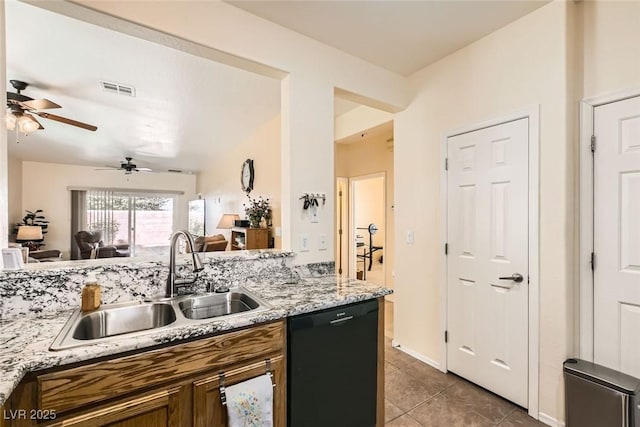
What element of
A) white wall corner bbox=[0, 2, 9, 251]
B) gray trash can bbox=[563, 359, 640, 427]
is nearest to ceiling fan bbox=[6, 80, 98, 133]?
white wall corner bbox=[0, 2, 9, 251]

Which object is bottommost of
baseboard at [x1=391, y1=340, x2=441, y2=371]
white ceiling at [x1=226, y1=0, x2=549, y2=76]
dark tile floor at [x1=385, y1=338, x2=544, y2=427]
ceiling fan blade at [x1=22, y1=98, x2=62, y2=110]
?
dark tile floor at [x1=385, y1=338, x2=544, y2=427]

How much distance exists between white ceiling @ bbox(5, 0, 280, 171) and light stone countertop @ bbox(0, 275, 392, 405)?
2368 mm

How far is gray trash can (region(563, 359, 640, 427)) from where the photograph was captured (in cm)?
156

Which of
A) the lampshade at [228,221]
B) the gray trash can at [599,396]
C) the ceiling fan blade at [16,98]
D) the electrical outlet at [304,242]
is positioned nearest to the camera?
the gray trash can at [599,396]

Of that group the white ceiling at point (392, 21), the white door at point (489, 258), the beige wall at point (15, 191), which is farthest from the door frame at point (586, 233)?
the beige wall at point (15, 191)

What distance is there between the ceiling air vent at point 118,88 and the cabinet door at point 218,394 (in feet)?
12.1

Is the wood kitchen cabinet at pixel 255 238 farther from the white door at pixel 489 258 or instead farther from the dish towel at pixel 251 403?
the dish towel at pixel 251 403

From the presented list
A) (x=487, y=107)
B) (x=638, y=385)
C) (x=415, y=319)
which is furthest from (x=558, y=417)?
(x=487, y=107)

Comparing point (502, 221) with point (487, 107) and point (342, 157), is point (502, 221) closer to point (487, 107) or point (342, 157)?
point (487, 107)

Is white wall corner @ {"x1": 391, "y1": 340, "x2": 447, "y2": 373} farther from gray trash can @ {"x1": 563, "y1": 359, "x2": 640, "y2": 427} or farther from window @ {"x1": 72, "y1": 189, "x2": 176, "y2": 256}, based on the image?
window @ {"x1": 72, "y1": 189, "x2": 176, "y2": 256}

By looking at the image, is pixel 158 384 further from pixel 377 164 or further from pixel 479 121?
pixel 377 164

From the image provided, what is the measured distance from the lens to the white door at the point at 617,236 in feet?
5.67

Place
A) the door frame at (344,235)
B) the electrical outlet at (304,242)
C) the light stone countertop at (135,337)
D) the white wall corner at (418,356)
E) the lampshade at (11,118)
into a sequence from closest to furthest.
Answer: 1. the light stone countertop at (135,337)
2. the electrical outlet at (304,242)
3. the white wall corner at (418,356)
4. the lampshade at (11,118)
5. the door frame at (344,235)

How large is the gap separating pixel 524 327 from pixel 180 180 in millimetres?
8647
